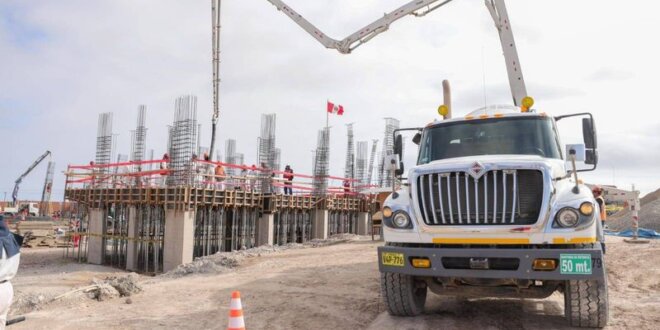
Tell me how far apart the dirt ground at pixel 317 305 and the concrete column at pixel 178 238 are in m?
3.99

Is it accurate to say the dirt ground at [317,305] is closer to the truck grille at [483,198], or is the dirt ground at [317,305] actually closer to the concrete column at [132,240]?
the truck grille at [483,198]

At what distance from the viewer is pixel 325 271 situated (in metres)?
11.1

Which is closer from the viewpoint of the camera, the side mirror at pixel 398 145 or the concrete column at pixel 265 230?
the side mirror at pixel 398 145

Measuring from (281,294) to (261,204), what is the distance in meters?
10.7

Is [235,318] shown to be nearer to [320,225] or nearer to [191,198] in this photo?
[191,198]

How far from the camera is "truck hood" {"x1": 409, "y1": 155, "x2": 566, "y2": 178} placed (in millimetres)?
5453

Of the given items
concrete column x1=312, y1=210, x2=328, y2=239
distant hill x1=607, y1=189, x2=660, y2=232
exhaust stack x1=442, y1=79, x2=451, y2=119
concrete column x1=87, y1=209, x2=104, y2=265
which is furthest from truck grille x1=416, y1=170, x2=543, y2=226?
distant hill x1=607, y1=189, x2=660, y2=232

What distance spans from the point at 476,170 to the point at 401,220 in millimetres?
1062

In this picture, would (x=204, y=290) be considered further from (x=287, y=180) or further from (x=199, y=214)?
(x=287, y=180)

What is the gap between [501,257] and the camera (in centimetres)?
514

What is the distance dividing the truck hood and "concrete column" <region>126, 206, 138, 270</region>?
1436cm

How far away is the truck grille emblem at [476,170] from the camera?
5.53 m

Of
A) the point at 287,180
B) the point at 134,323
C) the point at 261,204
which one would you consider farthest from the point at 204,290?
the point at 287,180

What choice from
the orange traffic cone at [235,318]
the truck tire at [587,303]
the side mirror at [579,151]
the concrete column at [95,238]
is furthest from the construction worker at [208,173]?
the truck tire at [587,303]
